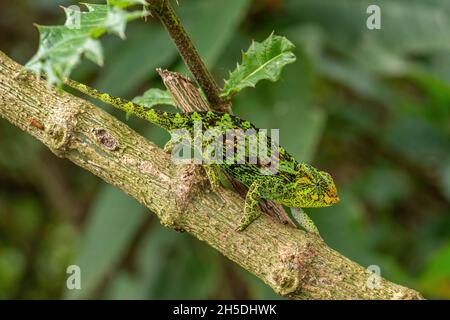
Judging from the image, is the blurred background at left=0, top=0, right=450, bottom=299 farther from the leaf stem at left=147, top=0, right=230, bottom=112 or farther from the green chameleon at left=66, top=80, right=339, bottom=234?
the leaf stem at left=147, top=0, right=230, bottom=112

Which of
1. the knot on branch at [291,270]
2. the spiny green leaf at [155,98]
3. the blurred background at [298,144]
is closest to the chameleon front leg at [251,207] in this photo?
the knot on branch at [291,270]

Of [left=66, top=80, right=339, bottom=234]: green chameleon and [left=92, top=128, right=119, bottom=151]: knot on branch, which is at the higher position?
[left=66, top=80, right=339, bottom=234]: green chameleon

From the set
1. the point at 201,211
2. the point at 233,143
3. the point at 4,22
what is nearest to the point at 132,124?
the point at 4,22

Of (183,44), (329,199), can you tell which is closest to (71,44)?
(183,44)

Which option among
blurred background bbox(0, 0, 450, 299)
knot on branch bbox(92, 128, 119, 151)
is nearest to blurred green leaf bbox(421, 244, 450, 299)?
blurred background bbox(0, 0, 450, 299)

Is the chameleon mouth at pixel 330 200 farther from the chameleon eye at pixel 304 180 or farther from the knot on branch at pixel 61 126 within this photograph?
the knot on branch at pixel 61 126

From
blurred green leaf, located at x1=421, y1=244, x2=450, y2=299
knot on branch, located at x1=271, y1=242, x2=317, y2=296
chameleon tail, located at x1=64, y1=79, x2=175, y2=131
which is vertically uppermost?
blurred green leaf, located at x1=421, y1=244, x2=450, y2=299

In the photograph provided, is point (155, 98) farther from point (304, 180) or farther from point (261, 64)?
point (304, 180)
